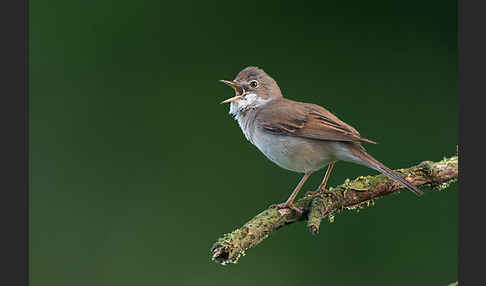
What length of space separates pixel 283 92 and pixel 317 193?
1.36 meters

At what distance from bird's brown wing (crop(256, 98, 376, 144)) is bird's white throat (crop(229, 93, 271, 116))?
0.61ft

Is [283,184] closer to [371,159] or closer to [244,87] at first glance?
[244,87]

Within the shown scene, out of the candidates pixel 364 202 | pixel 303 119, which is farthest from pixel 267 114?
pixel 364 202

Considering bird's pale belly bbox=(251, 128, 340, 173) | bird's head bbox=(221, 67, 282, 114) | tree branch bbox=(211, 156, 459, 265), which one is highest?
bird's head bbox=(221, 67, 282, 114)

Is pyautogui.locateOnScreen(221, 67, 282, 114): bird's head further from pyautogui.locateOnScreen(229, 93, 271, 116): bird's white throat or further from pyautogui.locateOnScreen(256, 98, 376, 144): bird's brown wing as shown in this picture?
pyautogui.locateOnScreen(256, 98, 376, 144): bird's brown wing

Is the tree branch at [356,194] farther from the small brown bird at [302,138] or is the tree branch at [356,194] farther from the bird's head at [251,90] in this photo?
the bird's head at [251,90]

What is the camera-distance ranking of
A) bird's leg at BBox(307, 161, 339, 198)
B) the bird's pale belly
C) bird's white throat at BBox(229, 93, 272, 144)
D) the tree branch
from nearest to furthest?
the tree branch → bird's leg at BBox(307, 161, 339, 198) → the bird's pale belly → bird's white throat at BBox(229, 93, 272, 144)

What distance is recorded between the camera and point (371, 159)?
331 cm

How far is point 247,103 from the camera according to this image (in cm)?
404

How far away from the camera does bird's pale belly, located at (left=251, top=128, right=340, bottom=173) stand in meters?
3.49

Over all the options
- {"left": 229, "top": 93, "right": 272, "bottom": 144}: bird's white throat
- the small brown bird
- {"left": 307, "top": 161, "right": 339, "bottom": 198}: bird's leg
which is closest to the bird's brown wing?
the small brown bird

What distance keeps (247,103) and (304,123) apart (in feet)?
1.98

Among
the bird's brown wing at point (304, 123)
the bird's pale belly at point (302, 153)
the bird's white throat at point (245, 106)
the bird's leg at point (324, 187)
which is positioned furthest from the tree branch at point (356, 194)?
the bird's white throat at point (245, 106)

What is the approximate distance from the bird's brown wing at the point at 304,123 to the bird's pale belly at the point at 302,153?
0.05 m
